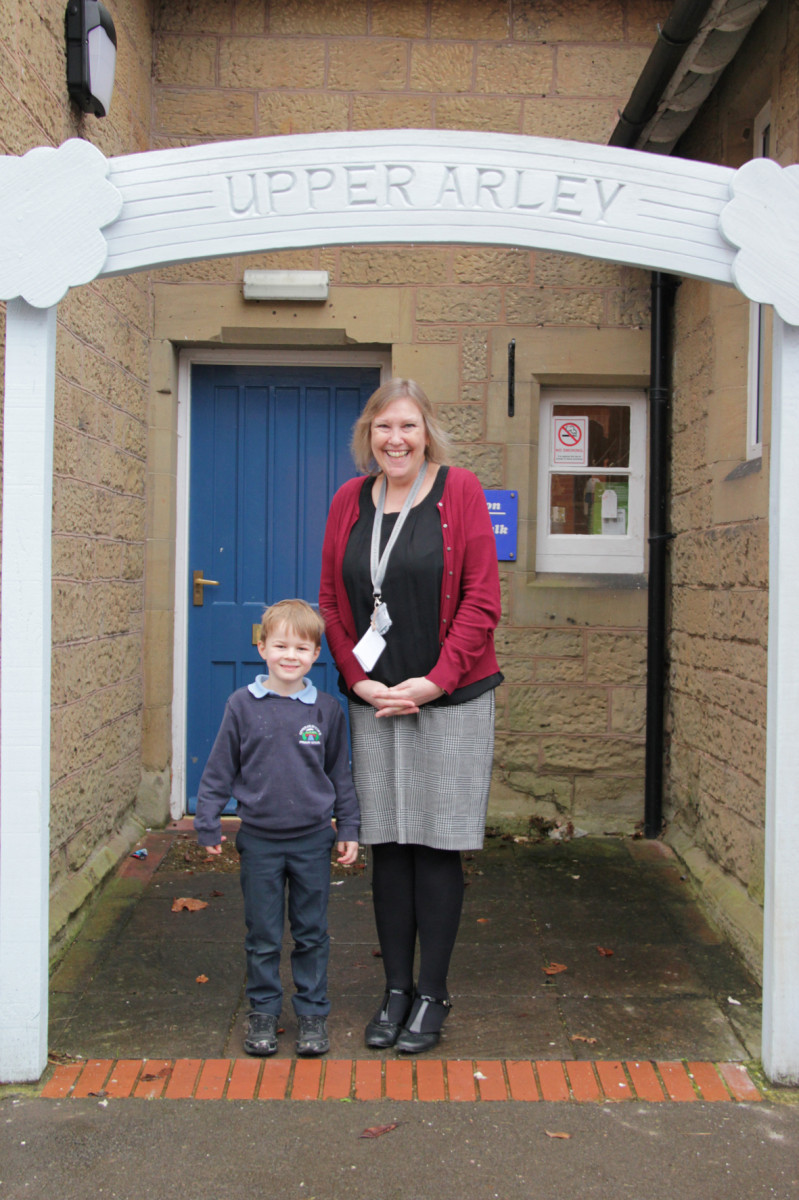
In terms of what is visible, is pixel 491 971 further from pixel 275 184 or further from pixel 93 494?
pixel 275 184

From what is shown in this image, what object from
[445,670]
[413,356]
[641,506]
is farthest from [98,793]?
[641,506]

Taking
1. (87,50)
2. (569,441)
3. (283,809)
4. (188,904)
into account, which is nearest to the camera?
Answer: (283,809)

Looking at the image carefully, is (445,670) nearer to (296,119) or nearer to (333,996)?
(333,996)

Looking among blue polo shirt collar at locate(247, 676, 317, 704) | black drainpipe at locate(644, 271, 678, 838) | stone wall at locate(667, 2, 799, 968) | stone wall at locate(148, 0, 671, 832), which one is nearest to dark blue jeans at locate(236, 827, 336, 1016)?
blue polo shirt collar at locate(247, 676, 317, 704)

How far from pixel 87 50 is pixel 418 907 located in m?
3.29

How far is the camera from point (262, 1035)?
3.00 m

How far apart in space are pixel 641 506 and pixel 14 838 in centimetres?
360

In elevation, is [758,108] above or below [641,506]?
above

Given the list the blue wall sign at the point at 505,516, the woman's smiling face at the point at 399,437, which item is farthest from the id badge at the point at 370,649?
the blue wall sign at the point at 505,516

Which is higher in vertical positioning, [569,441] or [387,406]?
[569,441]

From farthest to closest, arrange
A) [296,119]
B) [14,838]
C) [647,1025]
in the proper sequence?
[296,119]
[647,1025]
[14,838]

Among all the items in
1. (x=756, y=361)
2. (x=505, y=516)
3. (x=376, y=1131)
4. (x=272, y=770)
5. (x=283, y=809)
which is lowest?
(x=376, y=1131)

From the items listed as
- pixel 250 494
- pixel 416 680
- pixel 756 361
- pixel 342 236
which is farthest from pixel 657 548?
pixel 342 236

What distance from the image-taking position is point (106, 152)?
174 inches
